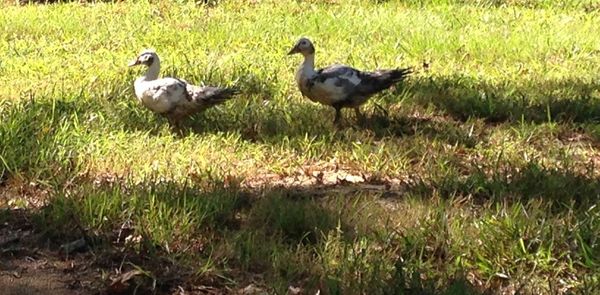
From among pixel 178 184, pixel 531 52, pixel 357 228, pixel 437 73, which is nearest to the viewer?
pixel 357 228

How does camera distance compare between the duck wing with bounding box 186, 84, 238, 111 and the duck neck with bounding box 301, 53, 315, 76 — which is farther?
the duck neck with bounding box 301, 53, 315, 76

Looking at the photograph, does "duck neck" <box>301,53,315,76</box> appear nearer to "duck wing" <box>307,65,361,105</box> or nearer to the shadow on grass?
"duck wing" <box>307,65,361,105</box>

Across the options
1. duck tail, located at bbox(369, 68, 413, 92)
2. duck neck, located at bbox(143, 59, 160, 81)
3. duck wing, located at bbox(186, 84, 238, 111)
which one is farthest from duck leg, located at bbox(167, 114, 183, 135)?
duck tail, located at bbox(369, 68, 413, 92)

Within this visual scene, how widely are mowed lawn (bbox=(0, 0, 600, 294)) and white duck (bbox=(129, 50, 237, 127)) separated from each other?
6.1 inches

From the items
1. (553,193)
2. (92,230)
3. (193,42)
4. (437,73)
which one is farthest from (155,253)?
(193,42)

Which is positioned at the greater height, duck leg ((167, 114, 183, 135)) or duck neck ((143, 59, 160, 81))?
duck neck ((143, 59, 160, 81))

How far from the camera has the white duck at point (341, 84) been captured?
601cm

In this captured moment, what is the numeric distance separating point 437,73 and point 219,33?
2.60 m

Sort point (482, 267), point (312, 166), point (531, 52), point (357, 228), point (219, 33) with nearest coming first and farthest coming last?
1. point (482, 267)
2. point (357, 228)
3. point (312, 166)
4. point (531, 52)
5. point (219, 33)

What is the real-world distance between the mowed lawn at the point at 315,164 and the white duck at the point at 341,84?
0.18 metres

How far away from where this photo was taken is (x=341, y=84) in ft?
19.6

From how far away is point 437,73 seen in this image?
771cm

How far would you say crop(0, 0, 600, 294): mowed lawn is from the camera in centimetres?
392

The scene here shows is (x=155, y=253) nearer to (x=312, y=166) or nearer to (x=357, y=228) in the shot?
(x=357, y=228)
